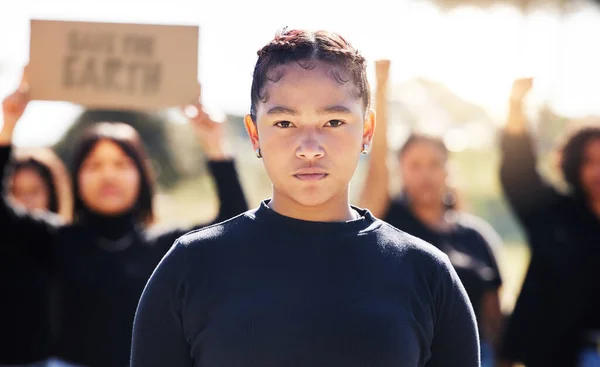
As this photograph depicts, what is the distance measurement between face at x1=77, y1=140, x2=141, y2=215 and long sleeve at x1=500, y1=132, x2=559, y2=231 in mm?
1744

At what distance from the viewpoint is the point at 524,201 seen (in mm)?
3719

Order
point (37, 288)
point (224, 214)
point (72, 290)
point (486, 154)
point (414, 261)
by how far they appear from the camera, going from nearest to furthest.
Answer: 1. point (414, 261)
2. point (224, 214)
3. point (72, 290)
4. point (37, 288)
5. point (486, 154)

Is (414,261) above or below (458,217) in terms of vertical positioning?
above

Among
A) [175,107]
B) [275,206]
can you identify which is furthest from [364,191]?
[275,206]

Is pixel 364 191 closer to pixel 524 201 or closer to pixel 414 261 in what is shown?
pixel 524 201

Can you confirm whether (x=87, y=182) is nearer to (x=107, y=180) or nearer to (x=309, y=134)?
(x=107, y=180)

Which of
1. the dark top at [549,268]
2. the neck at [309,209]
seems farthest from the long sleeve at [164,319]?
the dark top at [549,268]

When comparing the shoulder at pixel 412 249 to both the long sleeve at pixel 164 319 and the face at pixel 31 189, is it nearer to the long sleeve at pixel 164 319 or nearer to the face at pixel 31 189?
the long sleeve at pixel 164 319

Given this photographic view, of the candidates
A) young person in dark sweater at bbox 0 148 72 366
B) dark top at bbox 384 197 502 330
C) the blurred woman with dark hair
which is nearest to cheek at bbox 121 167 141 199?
young person in dark sweater at bbox 0 148 72 366

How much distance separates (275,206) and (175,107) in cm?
173

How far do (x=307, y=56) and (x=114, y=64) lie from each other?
197 centimetres

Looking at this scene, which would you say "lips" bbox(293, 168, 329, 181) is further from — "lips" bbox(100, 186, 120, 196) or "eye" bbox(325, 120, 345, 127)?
"lips" bbox(100, 186, 120, 196)

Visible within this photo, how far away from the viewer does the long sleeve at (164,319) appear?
153 cm

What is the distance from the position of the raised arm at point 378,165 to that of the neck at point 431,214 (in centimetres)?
26
